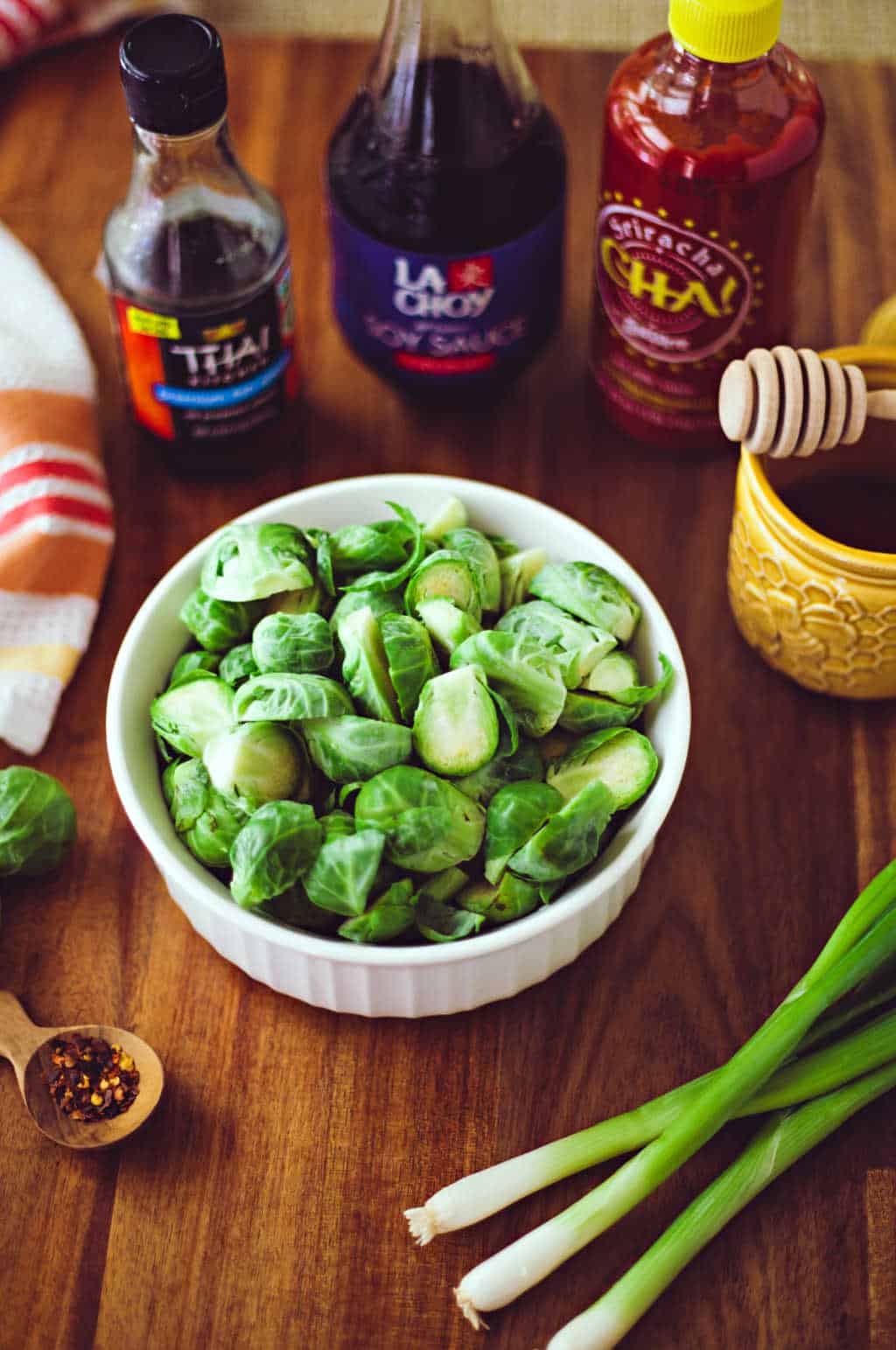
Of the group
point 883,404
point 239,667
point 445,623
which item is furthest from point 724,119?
point 239,667

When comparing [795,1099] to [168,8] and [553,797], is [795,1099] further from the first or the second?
[168,8]

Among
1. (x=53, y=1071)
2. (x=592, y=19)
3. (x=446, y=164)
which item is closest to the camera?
(x=53, y=1071)

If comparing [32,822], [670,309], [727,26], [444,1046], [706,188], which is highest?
[727,26]

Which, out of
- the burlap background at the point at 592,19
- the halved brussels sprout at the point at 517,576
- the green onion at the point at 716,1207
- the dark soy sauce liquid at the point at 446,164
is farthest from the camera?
the burlap background at the point at 592,19

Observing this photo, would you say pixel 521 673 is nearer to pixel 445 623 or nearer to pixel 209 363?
pixel 445 623

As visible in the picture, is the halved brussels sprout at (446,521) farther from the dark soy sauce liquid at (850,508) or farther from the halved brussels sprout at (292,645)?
the dark soy sauce liquid at (850,508)

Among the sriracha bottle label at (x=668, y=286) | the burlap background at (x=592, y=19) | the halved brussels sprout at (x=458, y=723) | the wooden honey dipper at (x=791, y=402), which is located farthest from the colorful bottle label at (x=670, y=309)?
the burlap background at (x=592, y=19)

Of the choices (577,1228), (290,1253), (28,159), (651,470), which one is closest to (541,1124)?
(577,1228)
